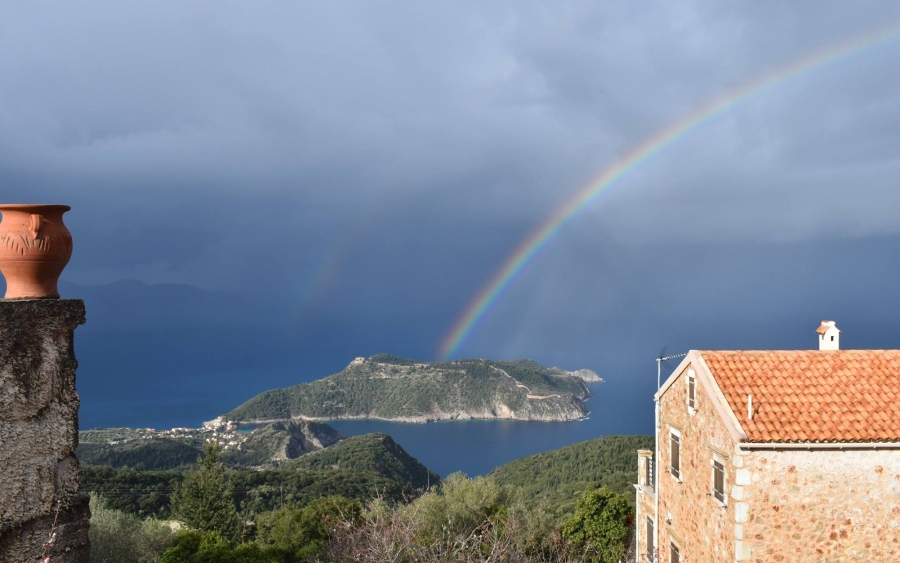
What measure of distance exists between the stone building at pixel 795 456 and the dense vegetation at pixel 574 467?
28681 millimetres

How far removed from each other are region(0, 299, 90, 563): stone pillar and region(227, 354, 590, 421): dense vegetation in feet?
406

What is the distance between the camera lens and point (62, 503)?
564 centimetres

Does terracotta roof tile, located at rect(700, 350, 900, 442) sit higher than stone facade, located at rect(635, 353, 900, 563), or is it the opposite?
terracotta roof tile, located at rect(700, 350, 900, 442)

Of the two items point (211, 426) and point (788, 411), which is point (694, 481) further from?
point (211, 426)

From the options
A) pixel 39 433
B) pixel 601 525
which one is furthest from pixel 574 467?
pixel 39 433

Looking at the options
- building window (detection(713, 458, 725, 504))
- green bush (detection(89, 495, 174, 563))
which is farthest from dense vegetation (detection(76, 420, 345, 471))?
building window (detection(713, 458, 725, 504))

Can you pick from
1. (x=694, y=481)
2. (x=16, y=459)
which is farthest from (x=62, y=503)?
(x=694, y=481)

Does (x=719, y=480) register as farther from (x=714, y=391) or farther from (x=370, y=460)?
(x=370, y=460)

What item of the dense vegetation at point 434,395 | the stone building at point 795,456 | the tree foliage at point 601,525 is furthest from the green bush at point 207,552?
the dense vegetation at point 434,395

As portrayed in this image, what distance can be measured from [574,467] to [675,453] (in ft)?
132

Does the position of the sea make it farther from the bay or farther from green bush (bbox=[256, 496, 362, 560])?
green bush (bbox=[256, 496, 362, 560])

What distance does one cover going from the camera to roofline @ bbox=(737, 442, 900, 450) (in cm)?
901

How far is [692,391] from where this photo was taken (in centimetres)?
1109

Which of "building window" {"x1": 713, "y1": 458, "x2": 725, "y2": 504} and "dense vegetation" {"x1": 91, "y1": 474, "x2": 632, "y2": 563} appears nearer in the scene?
"building window" {"x1": 713, "y1": 458, "x2": 725, "y2": 504}
